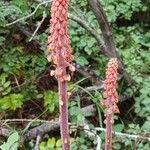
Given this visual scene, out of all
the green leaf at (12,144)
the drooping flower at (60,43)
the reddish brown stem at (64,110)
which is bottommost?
the green leaf at (12,144)

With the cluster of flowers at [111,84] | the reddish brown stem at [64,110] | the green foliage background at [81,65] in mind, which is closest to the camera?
the reddish brown stem at [64,110]

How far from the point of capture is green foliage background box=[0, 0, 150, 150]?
3588mm

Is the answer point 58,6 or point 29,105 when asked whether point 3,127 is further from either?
point 58,6

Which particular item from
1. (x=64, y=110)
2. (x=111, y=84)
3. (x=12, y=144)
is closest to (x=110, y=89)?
(x=111, y=84)

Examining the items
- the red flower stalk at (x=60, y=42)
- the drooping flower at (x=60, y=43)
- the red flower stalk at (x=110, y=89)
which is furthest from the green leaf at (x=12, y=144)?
the drooping flower at (x=60, y=43)

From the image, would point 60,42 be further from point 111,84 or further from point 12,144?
point 12,144

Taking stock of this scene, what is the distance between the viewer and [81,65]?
3.96 m

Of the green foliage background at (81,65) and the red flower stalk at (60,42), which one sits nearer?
the red flower stalk at (60,42)

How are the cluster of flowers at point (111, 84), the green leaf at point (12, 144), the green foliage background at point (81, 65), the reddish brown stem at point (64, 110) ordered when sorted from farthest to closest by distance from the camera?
1. the green foliage background at point (81, 65)
2. the green leaf at point (12, 144)
3. the cluster of flowers at point (111, 84)
4. the reddish brown stem at point (64, 110)

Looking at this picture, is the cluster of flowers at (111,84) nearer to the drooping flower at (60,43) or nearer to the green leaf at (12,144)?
the drooping flower at (60,43)

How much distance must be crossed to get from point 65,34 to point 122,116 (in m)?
2.29

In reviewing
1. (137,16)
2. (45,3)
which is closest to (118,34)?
(137,16)

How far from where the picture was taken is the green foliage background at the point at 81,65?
359 centimetres

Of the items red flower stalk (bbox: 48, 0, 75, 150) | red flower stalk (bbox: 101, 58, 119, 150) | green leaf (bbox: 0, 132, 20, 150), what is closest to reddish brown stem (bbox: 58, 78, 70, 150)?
red flower stalk (bbox: 48, 0, 75, 150)
